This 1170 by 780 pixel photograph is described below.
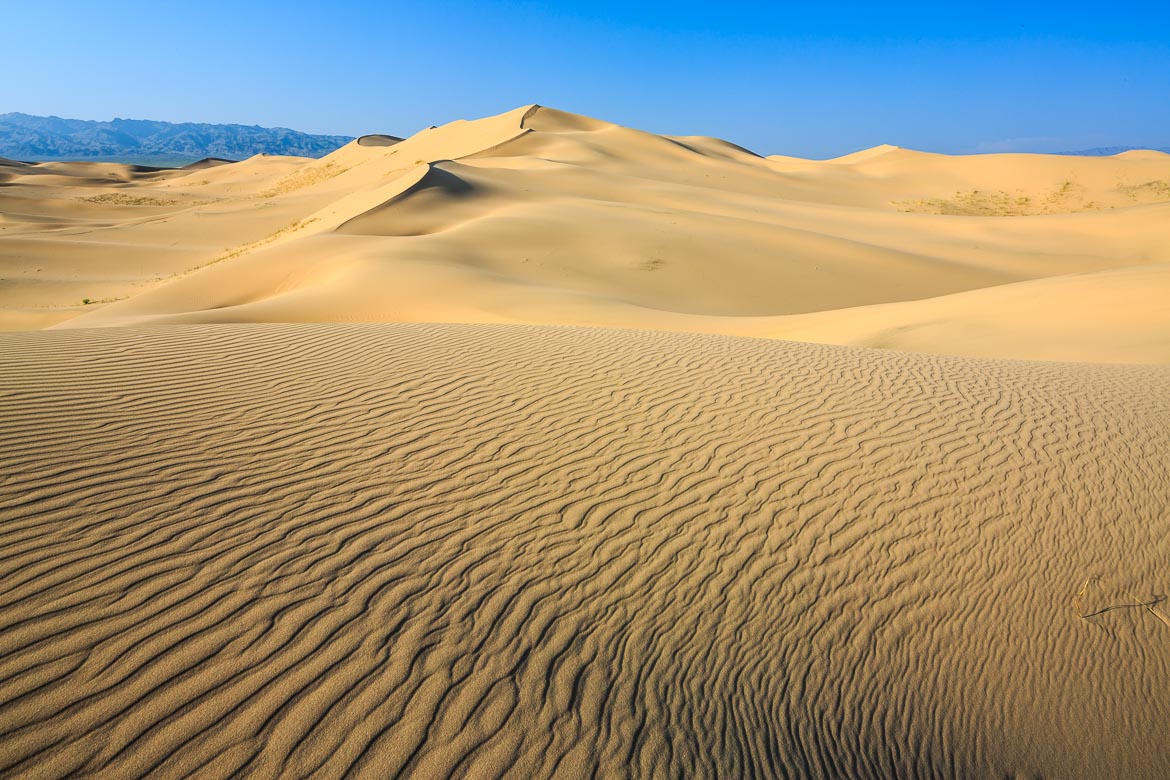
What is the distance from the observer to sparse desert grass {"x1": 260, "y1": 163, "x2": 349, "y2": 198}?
48.5m

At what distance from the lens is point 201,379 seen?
18.4 feet

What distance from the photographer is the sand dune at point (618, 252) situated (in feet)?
41.0

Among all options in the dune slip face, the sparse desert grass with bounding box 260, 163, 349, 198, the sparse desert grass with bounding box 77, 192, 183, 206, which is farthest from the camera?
the sparse desert grass with bounding box 260, 163, 349, 198

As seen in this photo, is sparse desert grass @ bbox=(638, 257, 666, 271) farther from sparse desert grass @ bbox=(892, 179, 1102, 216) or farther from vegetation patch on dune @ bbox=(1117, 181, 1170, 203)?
vegetation patch on dune @ bbox=(1117, 181, 1170, 203)

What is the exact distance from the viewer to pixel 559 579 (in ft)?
12.3

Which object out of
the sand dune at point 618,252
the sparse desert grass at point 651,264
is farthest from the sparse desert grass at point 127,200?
the sparse desert grass at point 651,264

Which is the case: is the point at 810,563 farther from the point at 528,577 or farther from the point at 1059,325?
the point at 1059,325

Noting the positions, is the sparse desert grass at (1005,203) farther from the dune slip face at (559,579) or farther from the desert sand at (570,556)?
the dune slip face at (559,579)

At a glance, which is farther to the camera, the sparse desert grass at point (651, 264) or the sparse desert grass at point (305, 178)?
the sparse desert grass at point (305, 178)

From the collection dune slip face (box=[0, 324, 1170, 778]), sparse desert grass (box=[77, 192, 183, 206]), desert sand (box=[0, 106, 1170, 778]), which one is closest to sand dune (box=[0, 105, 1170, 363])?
sparse desert grass (box=[77, 192, 183, 206])

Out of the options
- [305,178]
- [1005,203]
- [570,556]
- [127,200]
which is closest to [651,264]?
[570,556]

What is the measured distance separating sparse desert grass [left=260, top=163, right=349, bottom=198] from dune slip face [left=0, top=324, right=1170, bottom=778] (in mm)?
46509

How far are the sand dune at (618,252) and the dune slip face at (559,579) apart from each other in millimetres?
5865

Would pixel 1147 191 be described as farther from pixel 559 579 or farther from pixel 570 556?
pixel 559 579
